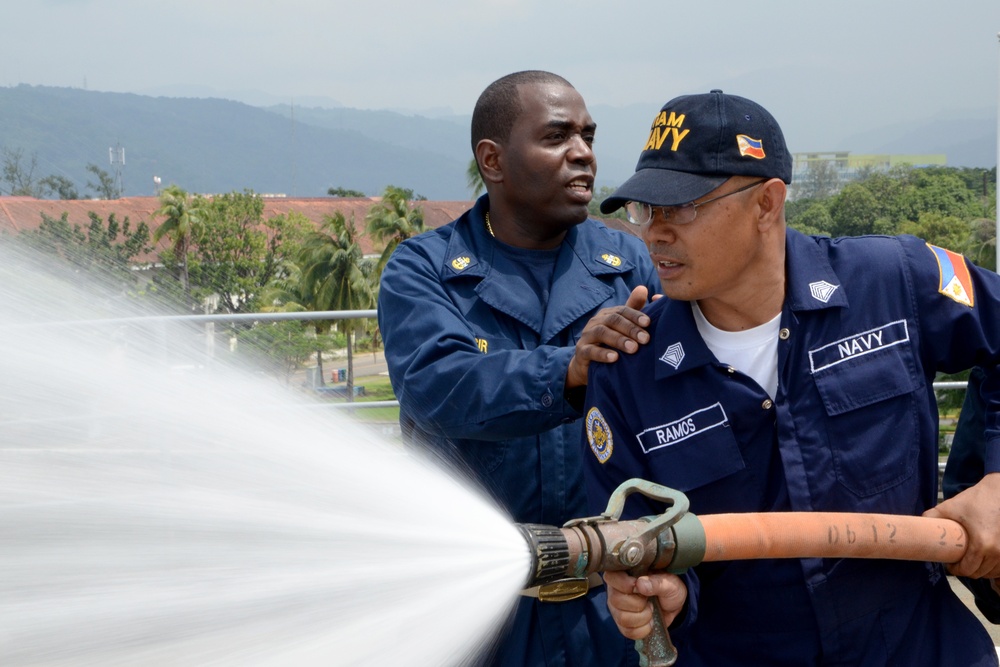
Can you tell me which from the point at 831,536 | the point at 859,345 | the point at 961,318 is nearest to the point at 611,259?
the point at 859,345

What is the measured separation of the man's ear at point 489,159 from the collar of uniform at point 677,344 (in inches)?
39.1

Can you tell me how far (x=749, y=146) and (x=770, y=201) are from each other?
136mm

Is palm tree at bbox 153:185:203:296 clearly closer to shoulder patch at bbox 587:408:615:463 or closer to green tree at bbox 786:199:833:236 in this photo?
green tree at bbox 786:199:833:236

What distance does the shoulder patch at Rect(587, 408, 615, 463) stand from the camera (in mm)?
2197

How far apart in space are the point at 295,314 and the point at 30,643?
347 cm

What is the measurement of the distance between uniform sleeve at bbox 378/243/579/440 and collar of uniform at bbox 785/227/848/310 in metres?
0.59

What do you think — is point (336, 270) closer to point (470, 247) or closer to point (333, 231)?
point (333, 231)

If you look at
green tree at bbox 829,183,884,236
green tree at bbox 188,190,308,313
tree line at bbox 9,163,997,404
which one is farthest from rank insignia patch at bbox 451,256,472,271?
green tree at bbox 188,190,308,313

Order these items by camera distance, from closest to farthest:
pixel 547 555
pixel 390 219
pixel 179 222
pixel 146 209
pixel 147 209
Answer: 1. pixel 547 555
2. pixel 390 219
3. pixel 179 222
4. pixel 146 209
5. pixel 147 209

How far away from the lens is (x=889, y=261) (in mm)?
2205

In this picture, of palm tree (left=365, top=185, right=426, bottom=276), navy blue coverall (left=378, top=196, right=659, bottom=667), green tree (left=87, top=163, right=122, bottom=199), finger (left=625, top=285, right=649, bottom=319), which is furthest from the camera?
green tree (left=87, top=163, right=122, bottom=199)

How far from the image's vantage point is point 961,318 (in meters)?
2.12

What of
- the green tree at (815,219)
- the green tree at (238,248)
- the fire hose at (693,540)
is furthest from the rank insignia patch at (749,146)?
the green tree at (238,248)

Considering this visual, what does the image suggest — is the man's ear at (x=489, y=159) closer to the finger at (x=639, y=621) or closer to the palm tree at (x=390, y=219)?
the finger at (x=639, y=621)
